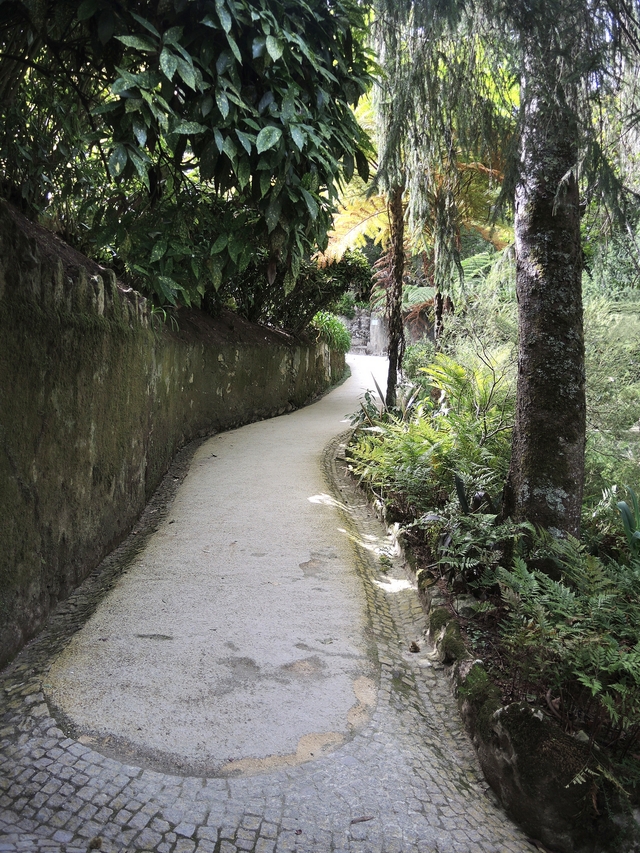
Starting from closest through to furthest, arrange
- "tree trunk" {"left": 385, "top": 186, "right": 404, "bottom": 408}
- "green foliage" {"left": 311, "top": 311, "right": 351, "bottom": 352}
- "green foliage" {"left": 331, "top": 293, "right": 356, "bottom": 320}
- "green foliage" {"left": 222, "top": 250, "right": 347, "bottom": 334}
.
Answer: "tree trunk" {"left": 385, "top": 186, "right": 404, "bottom": 408} < "green foliage" {"left": 222, "top": 250, "right": 347, "bottom": 334} < "green foliage" {"left": 331, "top": 293, "right": 356, "bottom": 320} < "green foliage" {"left": 311, "top": 311, "right": 351, "bottom": 352}

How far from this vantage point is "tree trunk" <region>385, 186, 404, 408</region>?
9.37 m

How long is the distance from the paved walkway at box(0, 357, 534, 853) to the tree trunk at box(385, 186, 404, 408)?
17.7 ft

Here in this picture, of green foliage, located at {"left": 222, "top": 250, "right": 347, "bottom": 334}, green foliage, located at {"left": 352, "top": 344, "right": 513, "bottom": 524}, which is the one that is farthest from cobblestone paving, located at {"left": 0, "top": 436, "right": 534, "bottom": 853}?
green foliage, located at {"left": 222, "top": 250, "right": 347, "bottom": 334}

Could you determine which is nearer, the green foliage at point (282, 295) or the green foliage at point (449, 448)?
the green foliage at point (449, 448)

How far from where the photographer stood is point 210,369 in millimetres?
8852

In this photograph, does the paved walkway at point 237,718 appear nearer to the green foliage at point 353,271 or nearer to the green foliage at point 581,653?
the green foliage at point 581,653

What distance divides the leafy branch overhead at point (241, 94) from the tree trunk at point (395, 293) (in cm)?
620

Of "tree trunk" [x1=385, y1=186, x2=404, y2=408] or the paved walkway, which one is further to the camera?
"tree trunk" [x1=385, y1=186, x2=404, y2=408]

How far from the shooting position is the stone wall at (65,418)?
3.16 meters

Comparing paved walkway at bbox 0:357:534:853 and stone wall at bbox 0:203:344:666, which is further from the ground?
stone wall at bbox 0:203:344:666

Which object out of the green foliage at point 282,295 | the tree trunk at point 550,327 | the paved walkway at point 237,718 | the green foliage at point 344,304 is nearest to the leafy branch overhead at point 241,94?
the tree trunk at point 550,327

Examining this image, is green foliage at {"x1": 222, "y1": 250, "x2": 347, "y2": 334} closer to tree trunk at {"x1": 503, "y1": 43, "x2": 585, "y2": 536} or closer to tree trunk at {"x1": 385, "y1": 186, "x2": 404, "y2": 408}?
tree trunk at {"x1": 385, "y1": 186, "x2": 404, "y2": 408}

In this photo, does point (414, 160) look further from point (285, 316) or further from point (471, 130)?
point (285, 316)

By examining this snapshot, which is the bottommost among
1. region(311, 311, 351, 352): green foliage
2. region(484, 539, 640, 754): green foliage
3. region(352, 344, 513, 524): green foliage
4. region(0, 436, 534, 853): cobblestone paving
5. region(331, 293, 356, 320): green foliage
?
region(0, 436, 534, 853): cobblestone paving
